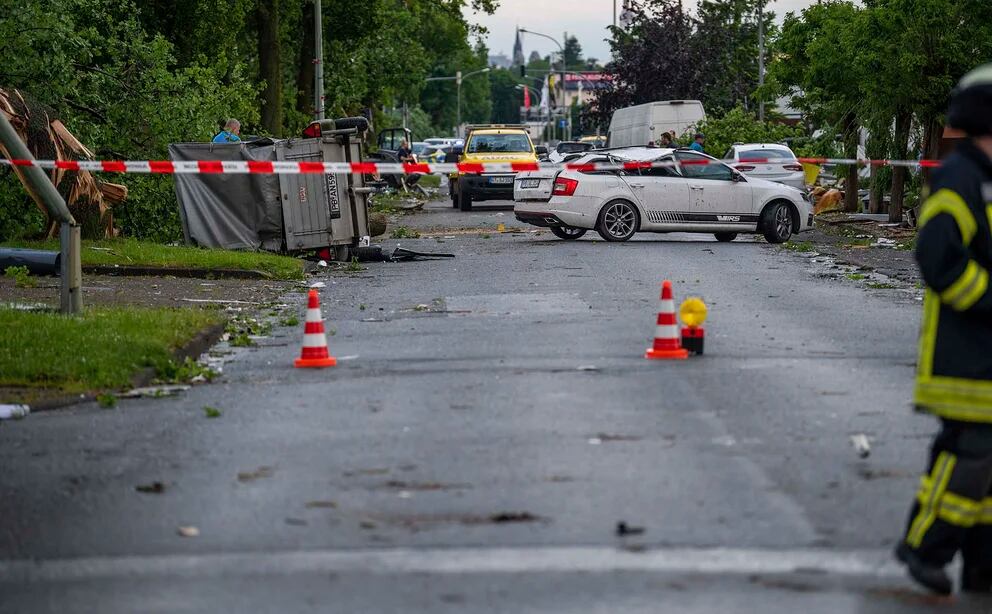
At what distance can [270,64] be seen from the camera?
38969 millimetres

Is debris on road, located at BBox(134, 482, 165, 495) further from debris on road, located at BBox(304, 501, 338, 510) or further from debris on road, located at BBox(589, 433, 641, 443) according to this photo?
debris on road, located at BBox(589, 433, 641, 443)

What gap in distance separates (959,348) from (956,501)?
51 cm

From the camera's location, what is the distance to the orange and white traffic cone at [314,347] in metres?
11.6

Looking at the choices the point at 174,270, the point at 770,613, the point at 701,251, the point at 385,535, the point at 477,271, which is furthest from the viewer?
the point at 701,251

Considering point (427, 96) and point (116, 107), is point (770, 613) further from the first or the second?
point (427, 96)

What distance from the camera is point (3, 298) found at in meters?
15.7

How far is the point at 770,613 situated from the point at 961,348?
3.61 ft

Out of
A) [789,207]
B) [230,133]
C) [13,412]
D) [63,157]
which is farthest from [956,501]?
[789,207]

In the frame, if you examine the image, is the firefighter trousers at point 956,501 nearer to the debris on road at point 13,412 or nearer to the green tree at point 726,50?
the debris on road at point 13,412

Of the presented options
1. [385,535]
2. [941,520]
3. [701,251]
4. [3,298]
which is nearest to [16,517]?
[385,535]

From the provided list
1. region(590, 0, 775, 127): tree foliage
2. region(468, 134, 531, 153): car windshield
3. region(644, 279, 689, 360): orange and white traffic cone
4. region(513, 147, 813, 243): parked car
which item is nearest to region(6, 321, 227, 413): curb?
region(644, 279, 689, 360): orange and white traffic cone

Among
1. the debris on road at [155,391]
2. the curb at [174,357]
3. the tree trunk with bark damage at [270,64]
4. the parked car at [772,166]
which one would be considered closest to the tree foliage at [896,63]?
the parked car at [772,166]

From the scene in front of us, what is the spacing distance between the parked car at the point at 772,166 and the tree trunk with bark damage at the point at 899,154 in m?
3.40

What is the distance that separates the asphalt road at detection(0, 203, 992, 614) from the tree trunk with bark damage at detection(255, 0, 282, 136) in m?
25.7
